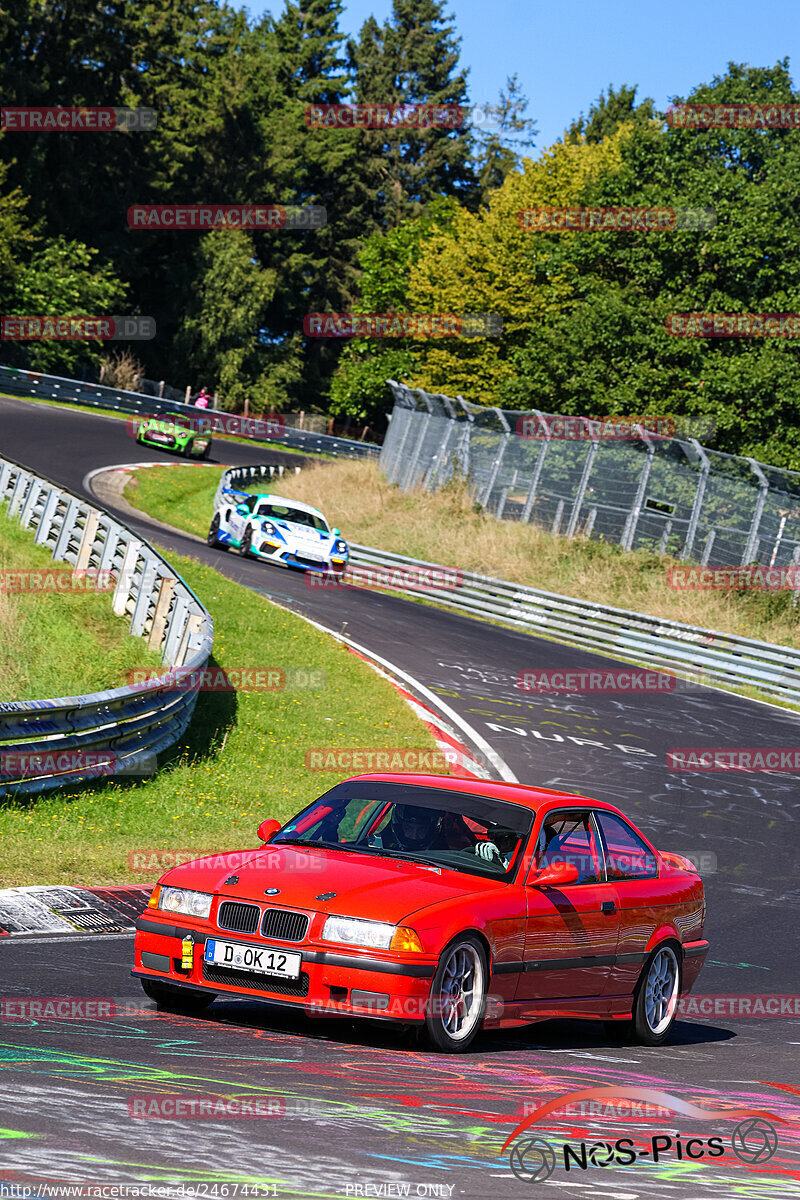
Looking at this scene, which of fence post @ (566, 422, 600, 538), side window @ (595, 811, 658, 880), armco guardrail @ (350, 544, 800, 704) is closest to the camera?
side window @ (595, 811, 658, 880)

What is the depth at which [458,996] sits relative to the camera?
6852mm

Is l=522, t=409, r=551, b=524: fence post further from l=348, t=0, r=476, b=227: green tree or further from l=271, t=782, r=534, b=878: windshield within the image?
l=348, t=0, r=476, b=227: green tree

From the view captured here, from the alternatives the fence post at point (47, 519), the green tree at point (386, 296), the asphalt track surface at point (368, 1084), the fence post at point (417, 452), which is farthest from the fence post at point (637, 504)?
the green tree at point (386, 296)

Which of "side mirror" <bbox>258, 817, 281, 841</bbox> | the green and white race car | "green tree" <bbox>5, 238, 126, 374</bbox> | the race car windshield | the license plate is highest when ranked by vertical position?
"green tree" <bbox>5, 238, 126, 374</bbox>

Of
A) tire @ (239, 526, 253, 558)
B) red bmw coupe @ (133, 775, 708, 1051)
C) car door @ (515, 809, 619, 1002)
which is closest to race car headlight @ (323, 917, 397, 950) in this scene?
red bmw coupe @ (133, 775, 708, 1051)

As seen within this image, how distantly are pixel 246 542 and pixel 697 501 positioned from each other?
9.87 m

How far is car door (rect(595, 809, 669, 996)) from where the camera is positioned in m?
8.13

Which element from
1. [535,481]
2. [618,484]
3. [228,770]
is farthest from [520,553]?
[228,770]

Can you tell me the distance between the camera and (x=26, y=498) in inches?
933

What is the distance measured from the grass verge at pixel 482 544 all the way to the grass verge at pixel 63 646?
589 inches

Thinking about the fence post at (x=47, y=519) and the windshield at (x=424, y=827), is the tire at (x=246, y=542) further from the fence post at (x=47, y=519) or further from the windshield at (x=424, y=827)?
the windshield at (x=424, y=827)

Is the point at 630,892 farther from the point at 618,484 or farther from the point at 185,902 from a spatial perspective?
the point at 618,484

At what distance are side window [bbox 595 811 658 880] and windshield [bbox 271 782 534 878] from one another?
2.50 feet

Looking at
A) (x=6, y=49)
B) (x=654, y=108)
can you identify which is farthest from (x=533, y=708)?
(x=654, y=108)
